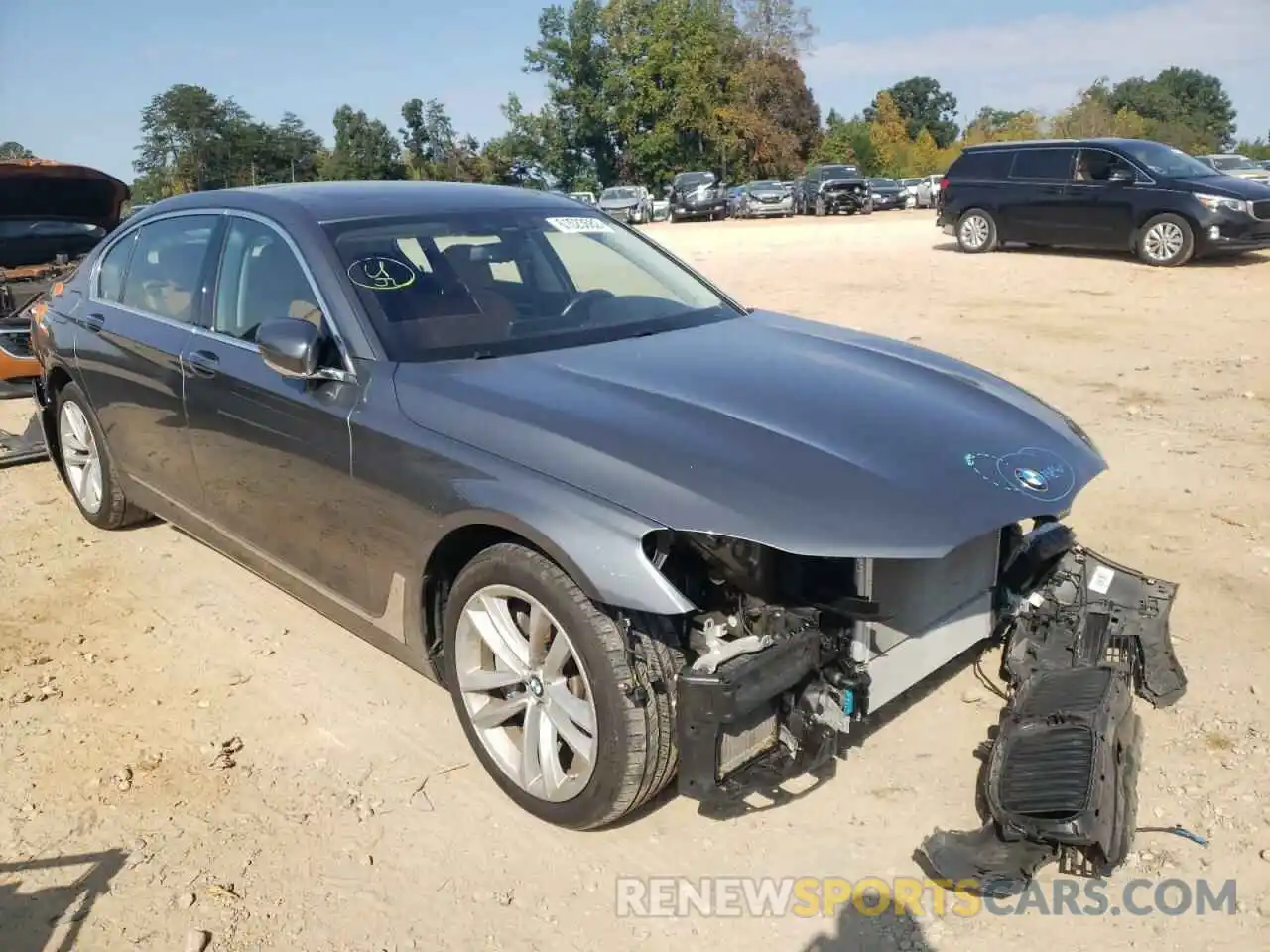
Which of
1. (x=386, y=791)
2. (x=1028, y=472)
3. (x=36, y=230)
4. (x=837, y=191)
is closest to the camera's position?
(x=1028, y=472)

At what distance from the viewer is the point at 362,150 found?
7669 cm

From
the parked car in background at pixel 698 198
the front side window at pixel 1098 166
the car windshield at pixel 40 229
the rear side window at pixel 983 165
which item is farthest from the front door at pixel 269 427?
the parked car in background at pixel 698 198

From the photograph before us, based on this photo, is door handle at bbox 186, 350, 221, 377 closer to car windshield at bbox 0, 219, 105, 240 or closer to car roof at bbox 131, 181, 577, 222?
car roof at bbox 131, 181, 577, 222

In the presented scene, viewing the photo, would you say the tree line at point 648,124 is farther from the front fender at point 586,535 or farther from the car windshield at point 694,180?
the front fender at point 586,535

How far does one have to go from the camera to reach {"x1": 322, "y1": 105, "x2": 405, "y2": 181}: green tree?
74562 millimetres

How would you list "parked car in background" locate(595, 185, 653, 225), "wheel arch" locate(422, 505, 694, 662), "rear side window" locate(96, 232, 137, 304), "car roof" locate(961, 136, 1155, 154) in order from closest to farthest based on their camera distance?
"wheel arch" locate(422, 505, 694, 662), "rear side window" locate(96, 232, 137, 304), "car roof" locate(961, 136, 1155, 154), "parked car in background" locate(595, 185, 653, 225)

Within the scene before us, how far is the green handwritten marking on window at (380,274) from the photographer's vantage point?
11.5ft

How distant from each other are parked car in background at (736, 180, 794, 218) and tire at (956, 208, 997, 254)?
74.0ft

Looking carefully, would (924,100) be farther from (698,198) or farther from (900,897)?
(900,897)

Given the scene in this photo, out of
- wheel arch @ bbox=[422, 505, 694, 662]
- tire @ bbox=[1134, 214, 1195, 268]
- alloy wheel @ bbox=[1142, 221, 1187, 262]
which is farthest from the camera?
alloy wheel @ bbox=[1142, 221, 1187, 262]

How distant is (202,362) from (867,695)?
2771 millimetres

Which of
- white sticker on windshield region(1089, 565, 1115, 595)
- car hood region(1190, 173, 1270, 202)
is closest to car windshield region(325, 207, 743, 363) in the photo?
white sticker on windshield region(1089, 565, 1115, 595)

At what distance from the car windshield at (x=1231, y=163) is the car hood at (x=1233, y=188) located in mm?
11423

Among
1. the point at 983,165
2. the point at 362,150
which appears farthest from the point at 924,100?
the point at 983,165
